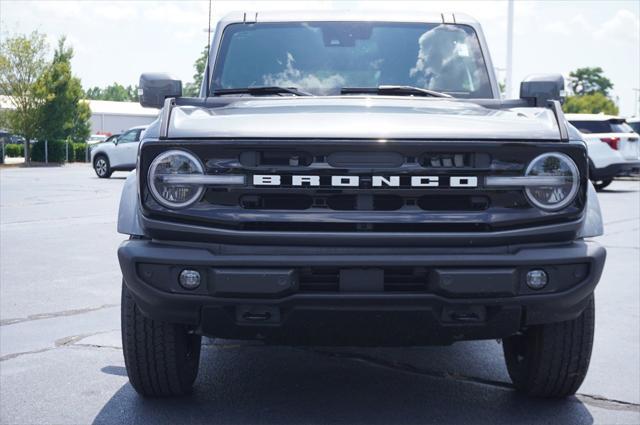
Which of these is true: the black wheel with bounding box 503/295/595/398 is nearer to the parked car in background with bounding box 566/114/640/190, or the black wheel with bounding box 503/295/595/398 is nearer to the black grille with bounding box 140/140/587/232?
the black grille with bounding box 140/140/587/232

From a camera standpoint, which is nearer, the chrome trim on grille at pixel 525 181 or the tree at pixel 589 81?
the chrome trim on grille at pixel 525 181

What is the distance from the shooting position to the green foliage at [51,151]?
38.8 meters

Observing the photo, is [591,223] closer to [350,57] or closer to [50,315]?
[350,57]

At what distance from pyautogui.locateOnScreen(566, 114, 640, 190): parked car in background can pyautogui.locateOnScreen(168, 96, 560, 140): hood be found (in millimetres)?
16254

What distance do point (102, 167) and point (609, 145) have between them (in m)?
14.5

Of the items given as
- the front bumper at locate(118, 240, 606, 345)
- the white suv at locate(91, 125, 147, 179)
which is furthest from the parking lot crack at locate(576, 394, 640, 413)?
the white suv at locate(91, 125, 147, 179)

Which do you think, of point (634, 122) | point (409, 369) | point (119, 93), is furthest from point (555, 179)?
point (119, 93)

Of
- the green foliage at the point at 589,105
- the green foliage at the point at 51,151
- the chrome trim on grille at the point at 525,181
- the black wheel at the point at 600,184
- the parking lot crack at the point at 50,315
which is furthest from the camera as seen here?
the green foliage at the point at 589,105

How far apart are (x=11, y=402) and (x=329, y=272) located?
1.71 m

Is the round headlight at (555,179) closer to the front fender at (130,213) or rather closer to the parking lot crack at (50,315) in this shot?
the front fender at (130,213)

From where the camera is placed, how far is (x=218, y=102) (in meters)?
4.04

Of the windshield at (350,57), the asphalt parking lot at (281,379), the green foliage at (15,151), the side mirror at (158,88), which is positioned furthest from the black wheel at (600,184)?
the green foliage at (15,151)

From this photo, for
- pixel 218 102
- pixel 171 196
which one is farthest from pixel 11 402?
pixel 218 102

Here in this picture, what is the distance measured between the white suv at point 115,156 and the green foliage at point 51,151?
47.4 feet
